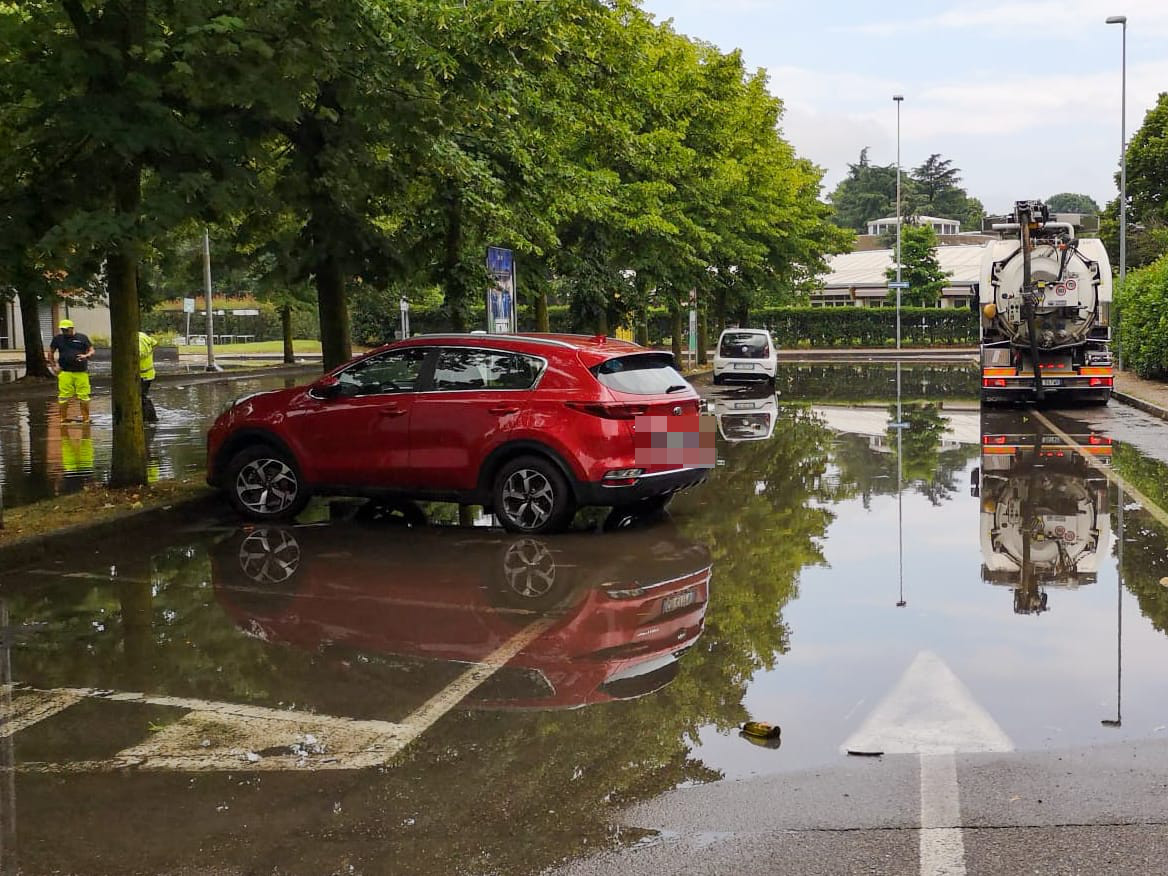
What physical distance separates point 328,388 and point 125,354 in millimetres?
2341

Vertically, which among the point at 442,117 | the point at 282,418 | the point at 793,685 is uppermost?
the point at 442,117

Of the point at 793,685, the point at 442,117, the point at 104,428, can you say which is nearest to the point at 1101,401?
the point at 442,117

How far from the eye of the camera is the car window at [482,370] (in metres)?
10.7

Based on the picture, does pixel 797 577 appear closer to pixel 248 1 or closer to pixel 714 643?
pixel 714 643

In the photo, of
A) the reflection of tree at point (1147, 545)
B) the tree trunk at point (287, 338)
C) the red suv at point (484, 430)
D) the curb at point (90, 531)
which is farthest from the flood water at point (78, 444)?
the tree trunk at point (287, 338)

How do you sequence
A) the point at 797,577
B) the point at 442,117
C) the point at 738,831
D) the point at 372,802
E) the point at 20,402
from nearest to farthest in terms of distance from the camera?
1. the point at 738,831
2. the point at 372,802
3. the point at 797,577
4. the point at 442,117
5. the point at 20,402

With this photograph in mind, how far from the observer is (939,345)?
64812 millimetres

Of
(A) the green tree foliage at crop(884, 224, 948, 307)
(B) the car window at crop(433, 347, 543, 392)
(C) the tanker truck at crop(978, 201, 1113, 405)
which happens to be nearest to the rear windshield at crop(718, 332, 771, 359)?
(C) the tanker truck at crop(978, 201, 1113, 405)

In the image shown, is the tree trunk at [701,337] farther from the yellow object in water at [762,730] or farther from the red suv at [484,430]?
the yellow object in water at [762,730]

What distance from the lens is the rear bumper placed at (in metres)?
10.4

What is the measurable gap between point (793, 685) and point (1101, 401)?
20028 mm

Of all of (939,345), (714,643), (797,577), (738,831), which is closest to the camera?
(738,831)

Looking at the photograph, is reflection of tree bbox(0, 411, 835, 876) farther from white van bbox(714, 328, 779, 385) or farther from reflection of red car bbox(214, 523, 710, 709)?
white van bbox(714, 328, 779, 385)

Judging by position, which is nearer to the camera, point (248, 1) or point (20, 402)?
point (248, 1)
